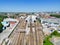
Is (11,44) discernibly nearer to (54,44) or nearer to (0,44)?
(0,44)

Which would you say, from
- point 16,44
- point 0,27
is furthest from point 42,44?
point 0,27

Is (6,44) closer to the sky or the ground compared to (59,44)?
closer to the sky

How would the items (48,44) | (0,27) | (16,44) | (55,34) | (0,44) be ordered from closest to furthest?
(0,44) → (16,44) → (48,44) → (55,34) → (0,27)

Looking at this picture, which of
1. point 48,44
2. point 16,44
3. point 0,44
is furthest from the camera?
point 48,44

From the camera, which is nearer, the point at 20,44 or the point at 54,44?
the point at 20,44

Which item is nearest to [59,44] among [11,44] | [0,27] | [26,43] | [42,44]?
[42,44]

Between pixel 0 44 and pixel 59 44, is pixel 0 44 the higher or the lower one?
the higher one

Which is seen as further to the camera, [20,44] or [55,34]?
[55,34]

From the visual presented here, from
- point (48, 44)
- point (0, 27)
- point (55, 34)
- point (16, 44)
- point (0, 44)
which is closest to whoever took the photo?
point (0, 44)

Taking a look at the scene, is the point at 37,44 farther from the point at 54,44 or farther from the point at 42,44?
the point at 54,44
